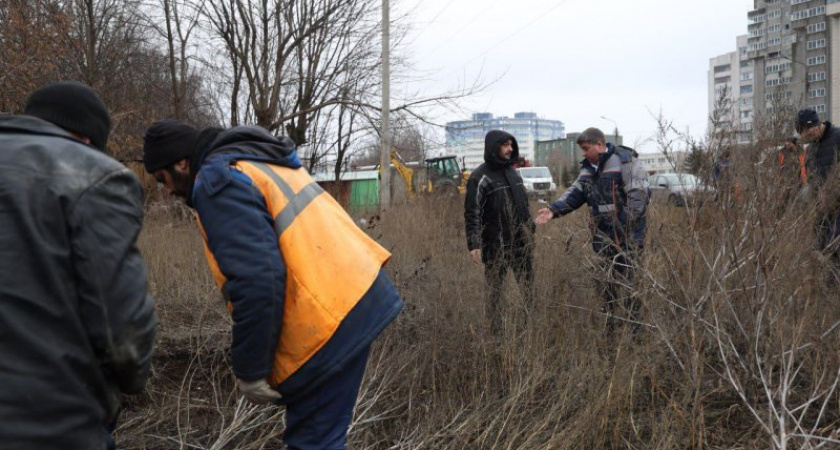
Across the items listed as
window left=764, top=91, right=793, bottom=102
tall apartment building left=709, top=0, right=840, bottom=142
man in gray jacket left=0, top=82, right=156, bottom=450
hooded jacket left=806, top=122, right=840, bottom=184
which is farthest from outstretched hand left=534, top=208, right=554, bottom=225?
tall apartment building left=709, top=0, right=840, bottom=142

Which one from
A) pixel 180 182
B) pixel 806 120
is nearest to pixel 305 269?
pixel 180 182

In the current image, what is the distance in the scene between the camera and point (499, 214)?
4992 mm

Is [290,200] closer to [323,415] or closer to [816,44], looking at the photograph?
[323,415]

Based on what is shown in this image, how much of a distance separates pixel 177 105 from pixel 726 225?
511 inches

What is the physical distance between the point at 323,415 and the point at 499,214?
10.00 ft

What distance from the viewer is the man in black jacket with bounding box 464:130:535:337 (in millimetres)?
4855

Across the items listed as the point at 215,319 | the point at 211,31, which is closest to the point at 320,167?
the point at 211,31

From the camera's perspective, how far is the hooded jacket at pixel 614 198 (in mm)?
4562

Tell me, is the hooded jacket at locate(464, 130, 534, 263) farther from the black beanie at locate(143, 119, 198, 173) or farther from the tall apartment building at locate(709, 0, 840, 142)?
the tall apartment building at locate(709, 0, 840, 142)

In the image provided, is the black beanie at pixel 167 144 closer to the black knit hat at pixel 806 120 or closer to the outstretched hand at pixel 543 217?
the outstretched hand at pixel 543 217

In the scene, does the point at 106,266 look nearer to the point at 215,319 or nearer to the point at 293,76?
the point at 215,319

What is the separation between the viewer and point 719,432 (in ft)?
11.3

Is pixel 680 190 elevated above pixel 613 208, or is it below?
above

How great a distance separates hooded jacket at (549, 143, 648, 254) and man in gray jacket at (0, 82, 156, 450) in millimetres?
3333
